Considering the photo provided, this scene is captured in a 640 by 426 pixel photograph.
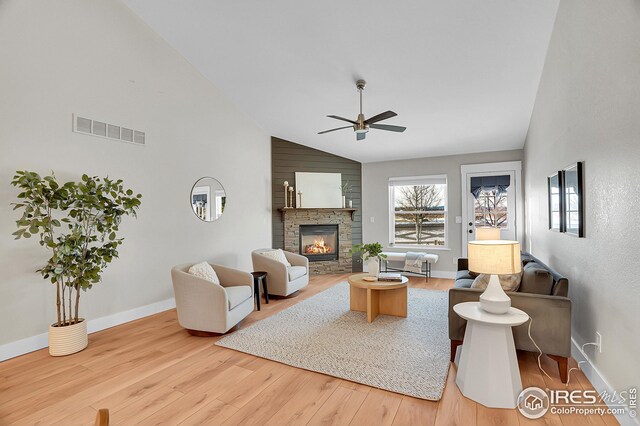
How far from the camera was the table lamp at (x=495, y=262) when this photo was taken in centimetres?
205

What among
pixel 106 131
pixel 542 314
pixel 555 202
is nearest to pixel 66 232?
pixel 106 131

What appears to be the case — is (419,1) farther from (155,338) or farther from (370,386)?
(155,338)

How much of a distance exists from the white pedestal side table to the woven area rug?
0.27 metres

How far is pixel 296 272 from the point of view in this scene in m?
4.86

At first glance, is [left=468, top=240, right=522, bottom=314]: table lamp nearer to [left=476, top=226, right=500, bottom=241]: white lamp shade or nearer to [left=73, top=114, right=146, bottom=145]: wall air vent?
[left=476, top=226, right=500, bottom=241]: white lamp shade

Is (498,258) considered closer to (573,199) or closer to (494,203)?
(573,199)

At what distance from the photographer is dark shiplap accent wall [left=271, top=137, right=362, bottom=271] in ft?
20.9

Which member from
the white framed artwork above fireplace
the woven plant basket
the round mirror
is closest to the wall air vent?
the round mirror

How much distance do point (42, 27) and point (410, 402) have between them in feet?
15.2

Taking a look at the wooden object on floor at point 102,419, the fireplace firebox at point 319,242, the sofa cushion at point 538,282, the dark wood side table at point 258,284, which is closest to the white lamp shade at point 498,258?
the sofa cushion at point 538,282

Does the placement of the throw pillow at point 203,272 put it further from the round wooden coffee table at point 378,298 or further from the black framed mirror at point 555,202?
the black framed mirror at point 555,202

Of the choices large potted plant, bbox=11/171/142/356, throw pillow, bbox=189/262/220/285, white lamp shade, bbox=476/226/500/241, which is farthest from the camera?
white lamp shade, bbox=476/226/500/241

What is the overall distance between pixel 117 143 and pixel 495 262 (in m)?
4.08

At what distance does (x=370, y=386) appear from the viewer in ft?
7.47
